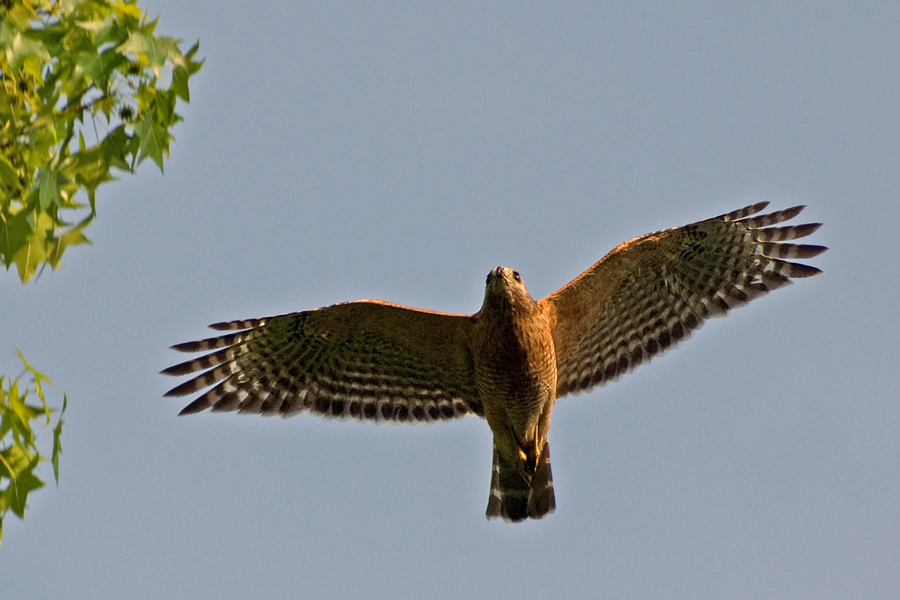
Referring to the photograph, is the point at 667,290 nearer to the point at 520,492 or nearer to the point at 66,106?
the point at 520,492

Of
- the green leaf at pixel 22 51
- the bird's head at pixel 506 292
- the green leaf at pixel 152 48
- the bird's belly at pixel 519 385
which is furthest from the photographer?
the bird's belly at pixel 519 385

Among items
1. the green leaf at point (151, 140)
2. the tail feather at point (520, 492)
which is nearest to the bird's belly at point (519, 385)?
the tail feather at point (520, 492)

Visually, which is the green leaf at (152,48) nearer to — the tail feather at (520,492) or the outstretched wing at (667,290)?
the outstretched wing at (667,290)

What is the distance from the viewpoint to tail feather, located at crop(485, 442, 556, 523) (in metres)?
9.84

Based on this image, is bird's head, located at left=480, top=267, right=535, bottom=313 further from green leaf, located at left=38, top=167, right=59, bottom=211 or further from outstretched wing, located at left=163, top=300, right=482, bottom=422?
green leaf, located at left=38, top=167, right=59, bottom=211

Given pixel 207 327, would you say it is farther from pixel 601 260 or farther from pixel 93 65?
pixel 93 65

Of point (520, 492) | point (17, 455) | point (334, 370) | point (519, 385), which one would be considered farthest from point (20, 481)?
point (520, 492)

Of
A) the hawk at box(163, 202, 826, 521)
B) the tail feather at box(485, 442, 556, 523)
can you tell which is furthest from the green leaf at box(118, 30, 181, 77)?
the tail feather at box(485, 442, 556, 523)

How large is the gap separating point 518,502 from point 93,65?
6647mm

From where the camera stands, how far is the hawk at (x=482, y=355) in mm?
9547

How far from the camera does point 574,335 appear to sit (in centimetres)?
1005

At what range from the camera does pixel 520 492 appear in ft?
32.4

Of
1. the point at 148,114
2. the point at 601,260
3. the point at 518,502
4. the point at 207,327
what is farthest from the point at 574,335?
the point at 148,114

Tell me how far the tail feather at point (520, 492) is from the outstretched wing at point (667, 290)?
815 mm
